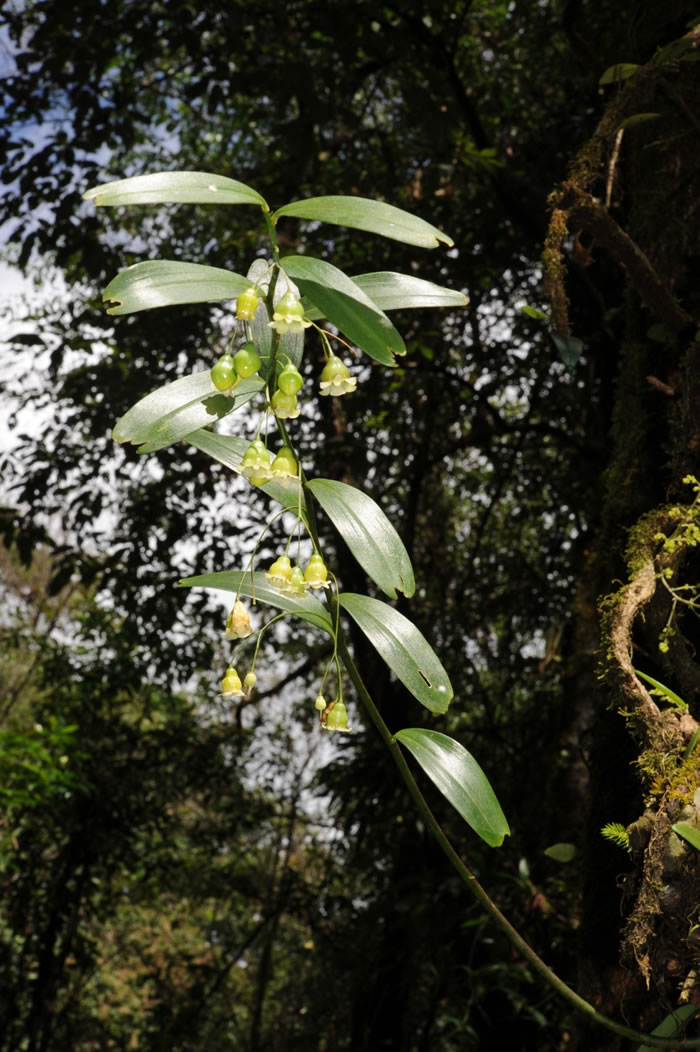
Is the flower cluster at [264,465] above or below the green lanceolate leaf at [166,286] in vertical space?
below

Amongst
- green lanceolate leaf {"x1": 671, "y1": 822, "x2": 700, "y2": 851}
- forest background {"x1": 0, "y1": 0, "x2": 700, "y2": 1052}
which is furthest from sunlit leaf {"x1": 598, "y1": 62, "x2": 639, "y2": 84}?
green lanceolate leaf {"x1": 671, "y1": 822, "x2": 700, "y2": 851}

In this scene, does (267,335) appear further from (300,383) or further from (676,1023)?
(676,1023)

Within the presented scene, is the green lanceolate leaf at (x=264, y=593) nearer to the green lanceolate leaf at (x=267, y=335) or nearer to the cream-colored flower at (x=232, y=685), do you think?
the cream-colored flower at (x=232, y=685)

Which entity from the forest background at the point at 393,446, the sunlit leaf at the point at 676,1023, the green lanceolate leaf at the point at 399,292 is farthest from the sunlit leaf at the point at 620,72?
the sunlit leaf at the point at 676,1023

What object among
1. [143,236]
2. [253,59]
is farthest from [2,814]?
[253,59]

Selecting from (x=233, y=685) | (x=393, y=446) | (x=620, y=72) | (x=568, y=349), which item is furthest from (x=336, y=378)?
(x=393, y=446)

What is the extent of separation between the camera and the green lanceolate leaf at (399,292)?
597 millimetres

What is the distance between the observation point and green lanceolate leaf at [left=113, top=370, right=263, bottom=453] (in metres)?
0.55

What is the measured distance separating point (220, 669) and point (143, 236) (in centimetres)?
204

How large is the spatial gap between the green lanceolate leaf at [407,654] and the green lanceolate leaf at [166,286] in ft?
0.76

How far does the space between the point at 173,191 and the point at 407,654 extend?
34 cm

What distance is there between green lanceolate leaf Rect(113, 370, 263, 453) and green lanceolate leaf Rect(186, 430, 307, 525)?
69 millimetres

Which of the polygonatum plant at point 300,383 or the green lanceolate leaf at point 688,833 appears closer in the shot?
the polygonatum plant at point 300,383

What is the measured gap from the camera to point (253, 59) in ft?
8.83
